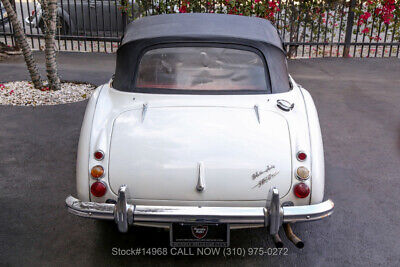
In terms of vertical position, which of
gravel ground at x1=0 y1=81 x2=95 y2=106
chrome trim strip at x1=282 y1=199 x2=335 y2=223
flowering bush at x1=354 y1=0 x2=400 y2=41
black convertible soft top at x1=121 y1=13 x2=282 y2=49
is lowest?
gravel ground at x1=0 y1=81 x2=95 y2=106

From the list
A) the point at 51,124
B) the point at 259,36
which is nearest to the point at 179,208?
the point at 259,36

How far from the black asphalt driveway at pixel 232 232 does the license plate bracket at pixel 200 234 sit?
426 mm

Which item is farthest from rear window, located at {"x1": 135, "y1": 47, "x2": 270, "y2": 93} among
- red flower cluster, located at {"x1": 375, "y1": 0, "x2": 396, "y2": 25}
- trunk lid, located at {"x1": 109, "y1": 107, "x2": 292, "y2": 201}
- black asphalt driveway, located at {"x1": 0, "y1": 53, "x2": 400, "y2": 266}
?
red flower cluster, located at {"x1": 375, "y1": 0, "x2": 396, "y2": 25}

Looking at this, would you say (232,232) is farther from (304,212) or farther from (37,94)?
(37,94)

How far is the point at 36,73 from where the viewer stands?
730 centimetres

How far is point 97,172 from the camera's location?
309cm

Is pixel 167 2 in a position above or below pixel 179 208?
above

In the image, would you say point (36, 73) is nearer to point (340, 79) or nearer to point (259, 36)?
point (259, 36)

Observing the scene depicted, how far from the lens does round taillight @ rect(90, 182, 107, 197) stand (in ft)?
10.0

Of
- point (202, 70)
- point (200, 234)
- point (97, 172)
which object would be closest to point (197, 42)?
point (202, 70)

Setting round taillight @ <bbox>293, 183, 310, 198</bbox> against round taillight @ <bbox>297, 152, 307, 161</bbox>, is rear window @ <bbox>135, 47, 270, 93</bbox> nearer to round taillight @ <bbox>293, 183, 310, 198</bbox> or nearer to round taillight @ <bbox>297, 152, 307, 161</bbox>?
round taillight @ <bbox>297, 152, 307, 161</bbox>

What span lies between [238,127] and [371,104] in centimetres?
472

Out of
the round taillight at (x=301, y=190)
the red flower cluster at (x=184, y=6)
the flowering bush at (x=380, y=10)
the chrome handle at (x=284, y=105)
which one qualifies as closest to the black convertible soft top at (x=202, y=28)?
the chrome handle at (x=284, y=105)

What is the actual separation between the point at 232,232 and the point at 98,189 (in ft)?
4.16
